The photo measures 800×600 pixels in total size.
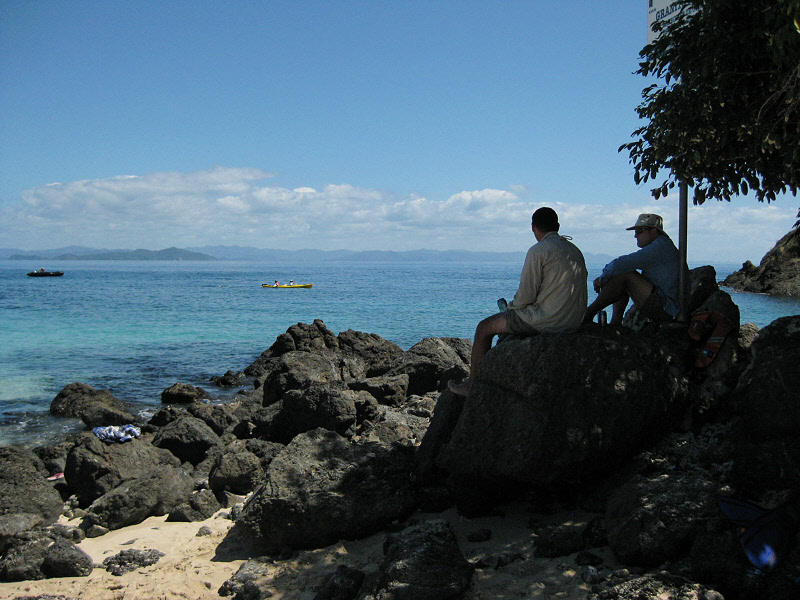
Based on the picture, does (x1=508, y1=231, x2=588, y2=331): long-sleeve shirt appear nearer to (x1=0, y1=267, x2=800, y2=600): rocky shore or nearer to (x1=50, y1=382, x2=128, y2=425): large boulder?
(x1=0, y1=267, x2=800, y2=600): rocky shore

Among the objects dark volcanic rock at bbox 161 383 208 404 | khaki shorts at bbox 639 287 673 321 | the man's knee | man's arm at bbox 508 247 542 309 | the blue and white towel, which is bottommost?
dark volcanic rock at bbox 161 383 208 404

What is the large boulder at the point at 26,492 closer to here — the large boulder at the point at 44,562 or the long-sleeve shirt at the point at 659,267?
the large boulder at the point at 44,562

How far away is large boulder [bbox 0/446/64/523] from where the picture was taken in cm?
762

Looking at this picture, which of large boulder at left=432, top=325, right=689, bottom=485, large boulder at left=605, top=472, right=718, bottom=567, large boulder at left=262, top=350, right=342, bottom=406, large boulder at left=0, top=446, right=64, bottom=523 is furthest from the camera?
large boulder at left=262, top=350, right=342, bottom=406

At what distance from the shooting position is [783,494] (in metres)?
4.78

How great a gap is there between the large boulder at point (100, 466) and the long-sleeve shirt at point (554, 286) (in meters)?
5.67

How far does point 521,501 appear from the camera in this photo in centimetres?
604

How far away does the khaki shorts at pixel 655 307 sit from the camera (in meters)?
6.84

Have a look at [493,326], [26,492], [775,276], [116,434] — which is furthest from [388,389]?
[775,276]

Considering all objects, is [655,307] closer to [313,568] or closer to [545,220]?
[545,220]

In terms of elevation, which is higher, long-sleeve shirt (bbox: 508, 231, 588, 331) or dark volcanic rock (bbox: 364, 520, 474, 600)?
long-sleeve shirt (bbox: 508, 231, 588, 331)

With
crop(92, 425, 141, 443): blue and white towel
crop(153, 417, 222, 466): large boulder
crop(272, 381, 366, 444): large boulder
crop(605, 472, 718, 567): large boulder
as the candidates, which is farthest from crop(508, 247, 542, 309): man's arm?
→ crop(92, 425, 141, 443): blue and white towel

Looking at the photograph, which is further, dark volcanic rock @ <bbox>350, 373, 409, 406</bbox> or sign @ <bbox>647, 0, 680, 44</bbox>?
dark volcanic rock @ <bbox>350, 373, 409, 406</bbox>

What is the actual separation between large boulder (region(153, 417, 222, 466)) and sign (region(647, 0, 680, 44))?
8.34 meters
